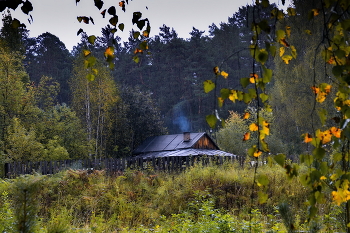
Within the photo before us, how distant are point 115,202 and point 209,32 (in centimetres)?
3355

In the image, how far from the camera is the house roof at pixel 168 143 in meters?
21.1

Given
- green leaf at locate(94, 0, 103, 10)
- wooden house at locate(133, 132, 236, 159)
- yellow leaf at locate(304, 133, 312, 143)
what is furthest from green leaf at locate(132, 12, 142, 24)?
wooden house at locate(133, 132, 236, 159)

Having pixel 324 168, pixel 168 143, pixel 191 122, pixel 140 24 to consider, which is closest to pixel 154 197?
pixel 140 24

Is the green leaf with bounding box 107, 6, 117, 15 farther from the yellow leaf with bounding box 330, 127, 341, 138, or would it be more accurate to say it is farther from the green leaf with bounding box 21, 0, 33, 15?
the yellow leaf with bounding box 330, 127, 341, 138

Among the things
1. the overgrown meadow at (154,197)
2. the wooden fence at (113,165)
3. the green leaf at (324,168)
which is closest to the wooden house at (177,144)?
the wooden fence at (113,165)

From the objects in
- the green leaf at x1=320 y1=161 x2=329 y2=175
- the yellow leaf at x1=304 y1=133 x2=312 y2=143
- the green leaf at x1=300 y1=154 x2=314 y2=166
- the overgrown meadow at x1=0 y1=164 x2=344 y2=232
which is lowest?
the overgrown meadow at x1=0 y1=164 x2=344 y2=232

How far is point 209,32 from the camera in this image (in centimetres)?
3969

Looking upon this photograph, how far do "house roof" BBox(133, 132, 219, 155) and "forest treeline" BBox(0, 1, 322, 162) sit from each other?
220cm

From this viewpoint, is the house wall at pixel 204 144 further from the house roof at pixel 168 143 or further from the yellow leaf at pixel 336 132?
the yellow leaf at pixel 336 132

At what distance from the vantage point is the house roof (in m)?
21.1

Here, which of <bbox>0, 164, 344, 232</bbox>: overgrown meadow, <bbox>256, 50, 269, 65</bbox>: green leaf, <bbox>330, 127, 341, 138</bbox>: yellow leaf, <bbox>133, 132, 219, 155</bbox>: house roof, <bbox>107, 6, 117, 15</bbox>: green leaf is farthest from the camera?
<bbox>133, 132, 219, 155</bbox>: house roof

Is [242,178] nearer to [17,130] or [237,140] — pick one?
[17,130]

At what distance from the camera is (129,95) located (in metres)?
26.8

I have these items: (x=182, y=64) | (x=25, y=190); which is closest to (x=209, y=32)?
(x=182, y=64)
